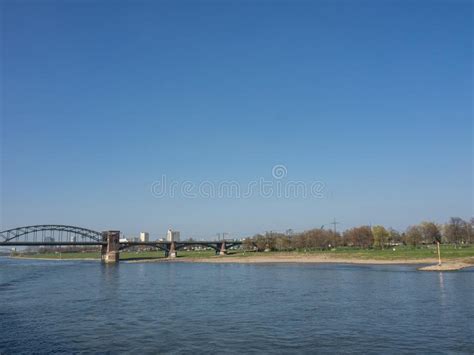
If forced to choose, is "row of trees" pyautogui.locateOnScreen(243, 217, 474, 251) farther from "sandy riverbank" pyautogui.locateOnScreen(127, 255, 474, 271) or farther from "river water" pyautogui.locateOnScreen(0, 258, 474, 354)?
"river water" pyautogui.locateOnScreen(0, 258, 474, 354)

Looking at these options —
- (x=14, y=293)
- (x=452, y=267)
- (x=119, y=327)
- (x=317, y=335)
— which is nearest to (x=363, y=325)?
(x=317, y=335)

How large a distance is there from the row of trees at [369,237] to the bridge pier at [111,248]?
168 ft

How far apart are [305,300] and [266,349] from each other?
18539mm

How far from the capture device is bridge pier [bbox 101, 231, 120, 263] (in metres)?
168

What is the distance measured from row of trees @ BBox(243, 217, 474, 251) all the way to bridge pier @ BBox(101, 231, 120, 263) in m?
51.1

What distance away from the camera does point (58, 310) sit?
1507 inches

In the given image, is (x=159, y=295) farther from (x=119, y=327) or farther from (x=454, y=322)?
(x=454, y=322)

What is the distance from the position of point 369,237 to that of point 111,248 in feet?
312

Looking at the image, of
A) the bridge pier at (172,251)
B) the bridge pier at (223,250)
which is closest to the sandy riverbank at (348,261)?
the bridge pier at (172,251)

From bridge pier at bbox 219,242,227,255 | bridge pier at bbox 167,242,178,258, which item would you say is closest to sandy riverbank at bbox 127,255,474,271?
bridge pier at bbox 167,242,178,258

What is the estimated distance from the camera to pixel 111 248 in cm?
16975

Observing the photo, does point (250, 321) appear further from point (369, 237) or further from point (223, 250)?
point (223, 250)

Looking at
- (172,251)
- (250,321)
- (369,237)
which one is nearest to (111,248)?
(172,251)

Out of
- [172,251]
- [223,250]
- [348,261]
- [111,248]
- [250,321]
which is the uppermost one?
[111,248]
